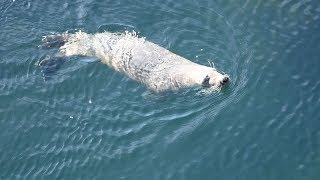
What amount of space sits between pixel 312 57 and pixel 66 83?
264 inches

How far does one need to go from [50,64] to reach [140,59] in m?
2.98

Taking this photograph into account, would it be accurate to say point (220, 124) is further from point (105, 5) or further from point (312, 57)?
point (105, 5)

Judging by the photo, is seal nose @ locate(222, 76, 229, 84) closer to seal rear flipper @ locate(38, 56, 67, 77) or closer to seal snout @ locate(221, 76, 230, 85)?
seal snout @ locate(221, 76, 230, 85)

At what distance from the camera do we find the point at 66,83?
1409 centimetres

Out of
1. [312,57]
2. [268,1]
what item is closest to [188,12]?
[268,1]

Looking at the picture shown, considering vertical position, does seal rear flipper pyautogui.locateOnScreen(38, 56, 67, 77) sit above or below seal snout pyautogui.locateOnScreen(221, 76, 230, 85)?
below

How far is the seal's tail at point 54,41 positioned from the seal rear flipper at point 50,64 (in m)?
0.47

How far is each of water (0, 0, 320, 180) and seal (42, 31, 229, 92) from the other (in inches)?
11.2

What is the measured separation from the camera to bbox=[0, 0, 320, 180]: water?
11992mm

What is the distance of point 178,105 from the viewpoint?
12.7m

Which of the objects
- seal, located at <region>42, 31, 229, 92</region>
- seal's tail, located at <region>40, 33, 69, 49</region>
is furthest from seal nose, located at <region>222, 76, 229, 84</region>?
seal's tail, located at <region>40, 33, 69, 49</region>

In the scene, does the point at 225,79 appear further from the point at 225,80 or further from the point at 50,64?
the point at 50,64

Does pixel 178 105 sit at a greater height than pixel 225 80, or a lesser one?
lesser

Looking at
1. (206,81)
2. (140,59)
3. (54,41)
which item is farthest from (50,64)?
(206,81)
